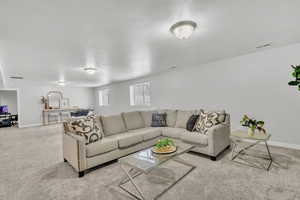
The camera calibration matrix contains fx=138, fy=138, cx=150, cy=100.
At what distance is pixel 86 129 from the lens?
2.48m

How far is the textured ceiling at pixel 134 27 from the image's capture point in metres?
1.66

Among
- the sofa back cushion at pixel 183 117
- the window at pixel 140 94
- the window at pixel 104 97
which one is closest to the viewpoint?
the sofa back cushion at pixel 183 117

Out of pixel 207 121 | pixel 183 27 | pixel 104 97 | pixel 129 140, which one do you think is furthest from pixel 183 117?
pixel 104 97

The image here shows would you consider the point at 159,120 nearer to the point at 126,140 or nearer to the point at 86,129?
the point at 126,140

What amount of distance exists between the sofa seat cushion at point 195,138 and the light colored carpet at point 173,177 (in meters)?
0.31

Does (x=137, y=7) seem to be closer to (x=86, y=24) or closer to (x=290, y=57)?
(x=86, y=24)

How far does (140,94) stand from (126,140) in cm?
442

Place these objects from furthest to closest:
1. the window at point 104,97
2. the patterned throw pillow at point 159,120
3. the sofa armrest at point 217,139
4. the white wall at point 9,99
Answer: the white wall at point 9,99 < the window at point 104,97 < the patterned throw pillow at point 159,120 < the sofa armrest at point 217,139

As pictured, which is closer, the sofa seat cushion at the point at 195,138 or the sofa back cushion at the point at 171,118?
the sofa seat cushion at the point at 195,138

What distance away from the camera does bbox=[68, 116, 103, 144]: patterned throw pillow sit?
→ 243 centimetres

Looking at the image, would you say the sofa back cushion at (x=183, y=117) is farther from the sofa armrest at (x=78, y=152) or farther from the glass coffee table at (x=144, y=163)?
the sofa armrest at (x=78, y=152)

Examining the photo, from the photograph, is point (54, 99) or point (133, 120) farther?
point (54, 99)

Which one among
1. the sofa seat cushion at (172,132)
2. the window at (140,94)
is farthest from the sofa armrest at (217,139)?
the window at (140,94)

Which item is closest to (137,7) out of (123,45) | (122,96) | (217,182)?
(123,45)
